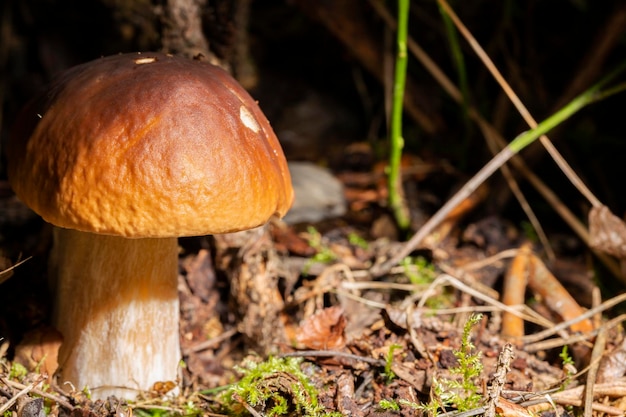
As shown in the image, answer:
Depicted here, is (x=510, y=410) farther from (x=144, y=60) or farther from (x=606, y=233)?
(x=144, y=60)

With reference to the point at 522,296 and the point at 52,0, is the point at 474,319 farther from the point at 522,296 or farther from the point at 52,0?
the point at 52,0

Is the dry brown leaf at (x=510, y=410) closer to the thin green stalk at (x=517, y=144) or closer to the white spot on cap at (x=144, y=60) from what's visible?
the thin green stalk at (x=517, y=144)

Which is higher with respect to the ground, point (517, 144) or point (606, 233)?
point (517, 144)

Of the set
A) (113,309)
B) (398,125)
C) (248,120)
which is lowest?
(113,309)

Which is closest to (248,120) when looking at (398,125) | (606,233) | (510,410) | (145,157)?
(145,157)

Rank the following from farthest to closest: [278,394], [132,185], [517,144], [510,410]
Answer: [517,144] < [278,394] < [510,410] < [132,185]

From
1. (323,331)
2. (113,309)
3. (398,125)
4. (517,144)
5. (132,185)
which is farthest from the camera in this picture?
(398,125)

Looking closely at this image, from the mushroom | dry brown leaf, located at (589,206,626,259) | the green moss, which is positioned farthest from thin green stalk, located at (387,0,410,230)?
the green moss
